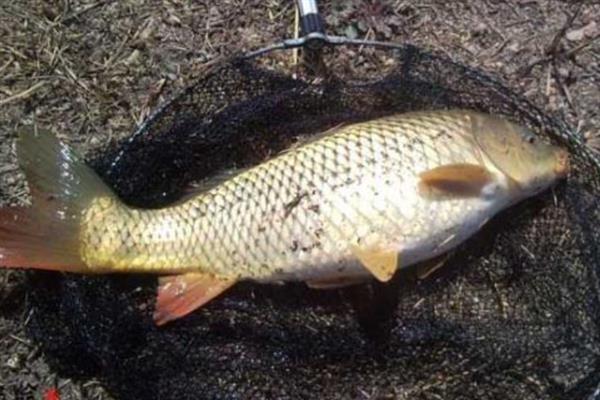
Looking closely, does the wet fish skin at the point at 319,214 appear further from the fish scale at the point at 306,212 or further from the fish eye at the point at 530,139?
the fish eye at the point at 530,139

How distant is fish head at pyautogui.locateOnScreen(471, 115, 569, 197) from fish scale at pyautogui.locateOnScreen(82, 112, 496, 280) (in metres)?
0.04

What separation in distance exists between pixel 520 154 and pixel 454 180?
20 centimetres

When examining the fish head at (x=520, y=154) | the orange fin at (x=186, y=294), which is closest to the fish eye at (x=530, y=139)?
the fish head at (x=520, y=154)

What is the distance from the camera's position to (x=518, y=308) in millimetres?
2195

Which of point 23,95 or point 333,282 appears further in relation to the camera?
point 23,95

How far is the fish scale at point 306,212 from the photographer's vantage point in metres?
1.96

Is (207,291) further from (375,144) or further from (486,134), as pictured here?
(486,134)

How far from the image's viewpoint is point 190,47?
2406 mm

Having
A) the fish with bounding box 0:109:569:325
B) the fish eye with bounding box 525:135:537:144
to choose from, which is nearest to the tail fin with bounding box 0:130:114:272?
the fish with bounding box 0:109:569:325

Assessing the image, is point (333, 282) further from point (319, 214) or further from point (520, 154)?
point (520, 154)

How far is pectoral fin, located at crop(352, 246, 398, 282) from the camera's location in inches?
75.5

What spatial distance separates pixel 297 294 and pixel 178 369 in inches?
13.1

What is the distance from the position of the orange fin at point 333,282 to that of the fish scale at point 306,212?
0.11 feet

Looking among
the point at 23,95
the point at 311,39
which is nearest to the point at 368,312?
the point at 311,39
